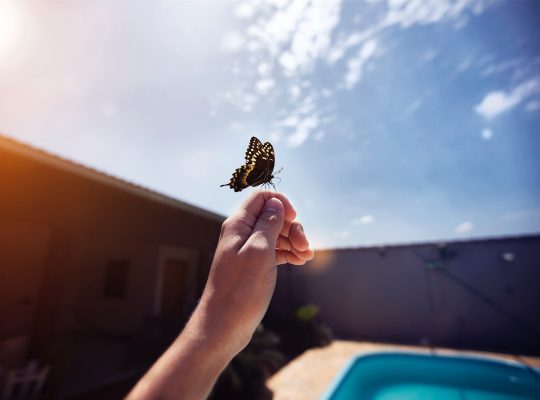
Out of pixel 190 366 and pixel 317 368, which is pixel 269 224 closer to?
pixel 190 366

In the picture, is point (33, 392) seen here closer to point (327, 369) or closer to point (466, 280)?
point (327, 369)

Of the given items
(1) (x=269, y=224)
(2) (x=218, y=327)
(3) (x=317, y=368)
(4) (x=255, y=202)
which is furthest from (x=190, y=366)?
(3) (x=317, y=368)

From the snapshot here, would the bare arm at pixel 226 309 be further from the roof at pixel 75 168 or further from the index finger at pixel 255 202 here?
the roof at pixel 75 168

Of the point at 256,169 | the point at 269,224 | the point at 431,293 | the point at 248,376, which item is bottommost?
the point at 248,376

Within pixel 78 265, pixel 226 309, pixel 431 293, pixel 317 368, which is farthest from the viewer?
pixel 431 293

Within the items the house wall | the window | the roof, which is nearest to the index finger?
the roof

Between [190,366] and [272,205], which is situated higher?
[272,205]

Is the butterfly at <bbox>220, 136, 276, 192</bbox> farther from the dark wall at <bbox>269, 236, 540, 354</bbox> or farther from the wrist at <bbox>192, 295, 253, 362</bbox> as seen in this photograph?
the dark wall at <bbox>269, 236, 540, 354</bbox>
